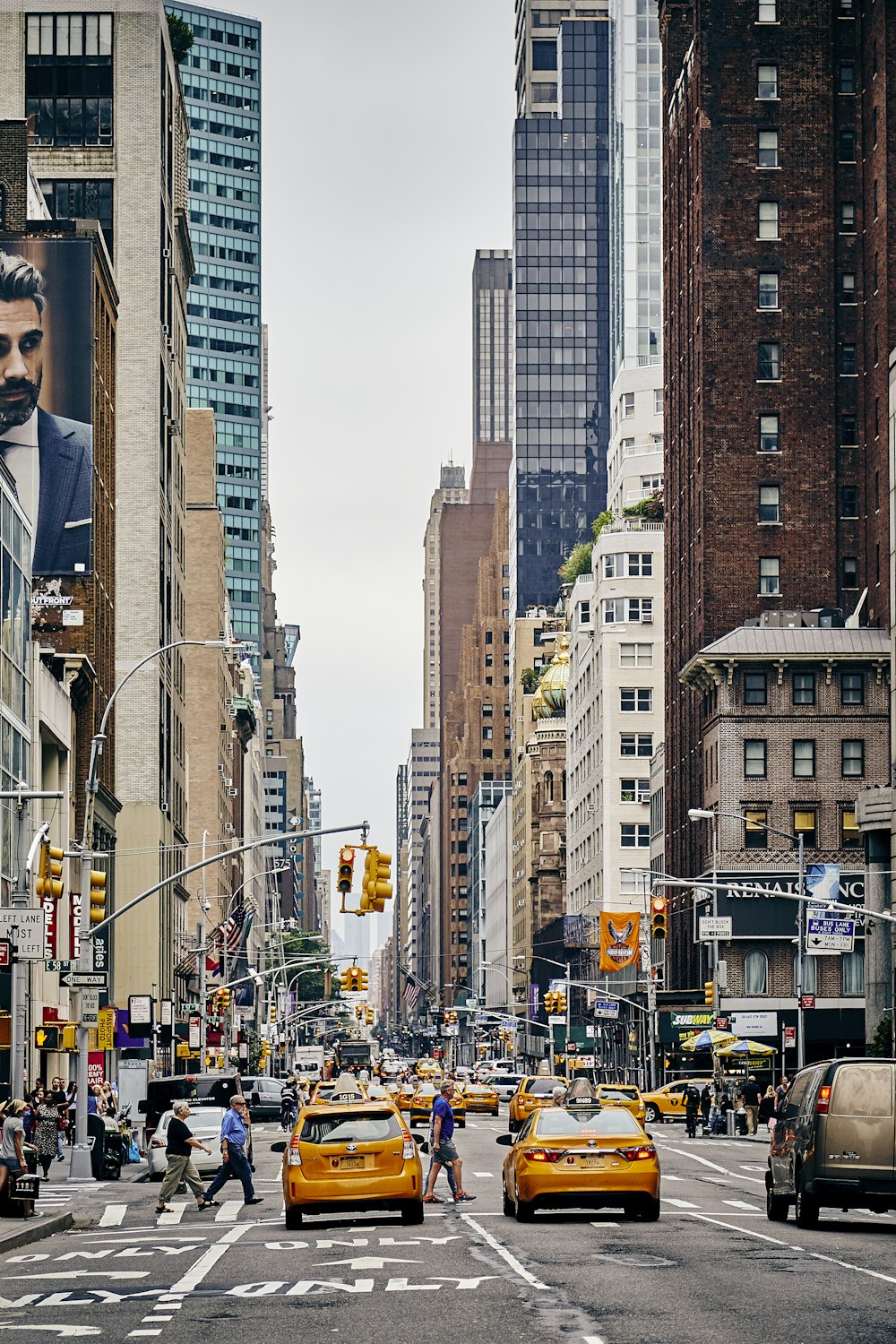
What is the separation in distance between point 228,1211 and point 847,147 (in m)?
82.4

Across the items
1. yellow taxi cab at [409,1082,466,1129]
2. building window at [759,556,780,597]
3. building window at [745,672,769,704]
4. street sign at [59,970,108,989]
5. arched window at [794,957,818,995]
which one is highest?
building window at [759,556,780,597]

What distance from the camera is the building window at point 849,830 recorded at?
9888cm

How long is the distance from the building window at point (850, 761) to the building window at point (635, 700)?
40.4 m

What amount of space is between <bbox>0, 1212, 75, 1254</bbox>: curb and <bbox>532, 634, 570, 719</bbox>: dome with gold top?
459ft

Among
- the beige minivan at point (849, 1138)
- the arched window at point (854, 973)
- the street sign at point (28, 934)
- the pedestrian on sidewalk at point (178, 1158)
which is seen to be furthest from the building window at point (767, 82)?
the beige minivan at point (849, 1138)

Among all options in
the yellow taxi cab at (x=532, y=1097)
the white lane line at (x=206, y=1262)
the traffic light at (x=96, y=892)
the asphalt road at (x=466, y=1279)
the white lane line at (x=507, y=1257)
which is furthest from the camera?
the yellow taxi cab at (x=532, y=1097)

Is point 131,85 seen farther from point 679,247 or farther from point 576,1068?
point 576,1068

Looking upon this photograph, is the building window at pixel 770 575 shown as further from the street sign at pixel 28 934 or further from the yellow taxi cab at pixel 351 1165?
the yellow taxi cab at pixel 351 1165

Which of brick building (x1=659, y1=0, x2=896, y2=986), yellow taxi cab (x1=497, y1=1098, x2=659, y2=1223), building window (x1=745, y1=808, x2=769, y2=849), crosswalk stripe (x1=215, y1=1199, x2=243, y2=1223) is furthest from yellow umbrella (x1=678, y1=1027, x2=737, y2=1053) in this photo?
yellow taxi cab (x1=497, y1=1098, x2=659, y2=1223)

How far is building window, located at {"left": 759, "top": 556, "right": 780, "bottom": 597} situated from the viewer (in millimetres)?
104438

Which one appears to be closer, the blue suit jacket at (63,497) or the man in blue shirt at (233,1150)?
the man in blue shirt at (233,1150)

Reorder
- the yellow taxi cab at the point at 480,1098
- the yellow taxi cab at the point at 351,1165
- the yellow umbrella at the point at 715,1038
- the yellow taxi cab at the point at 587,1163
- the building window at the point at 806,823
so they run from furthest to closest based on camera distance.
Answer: the building window at the point at 806,823 → the yellow taxi cab at the point at 480,1098 → the yellow umbrella at the point at 715,1038 → the yellow taxi cab at the point at 351,1165 → the yellow taxi cab at the point at 587,1163

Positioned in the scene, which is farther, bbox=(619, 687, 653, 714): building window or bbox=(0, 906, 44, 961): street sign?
bbox=(619, 687, 653, 714): building window

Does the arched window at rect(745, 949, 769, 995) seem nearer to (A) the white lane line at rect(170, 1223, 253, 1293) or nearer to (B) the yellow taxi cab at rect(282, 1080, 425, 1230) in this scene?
(A) the white lane line at rect(170, 1223, 253, 1293)
